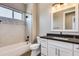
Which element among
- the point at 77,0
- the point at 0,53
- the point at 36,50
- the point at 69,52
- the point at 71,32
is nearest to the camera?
the point at 77,0

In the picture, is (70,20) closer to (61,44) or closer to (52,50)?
(61,44)

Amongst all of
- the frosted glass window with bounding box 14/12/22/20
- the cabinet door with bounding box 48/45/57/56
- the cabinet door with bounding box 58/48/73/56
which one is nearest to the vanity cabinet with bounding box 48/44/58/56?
the cabinet door with bounding box 48/45/57/56

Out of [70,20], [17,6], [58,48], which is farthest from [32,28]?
[70,20]

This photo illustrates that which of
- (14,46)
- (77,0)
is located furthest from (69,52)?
(14,46)

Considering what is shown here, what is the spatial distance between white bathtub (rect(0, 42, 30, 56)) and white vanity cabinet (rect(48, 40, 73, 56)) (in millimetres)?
611

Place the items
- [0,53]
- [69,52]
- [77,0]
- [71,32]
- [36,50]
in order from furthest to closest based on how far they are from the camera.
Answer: [36,50], [71,32], [0,53], [69,52], [77,0]

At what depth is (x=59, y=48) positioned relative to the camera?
187 centimetres

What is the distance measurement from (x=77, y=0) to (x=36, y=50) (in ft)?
5.13

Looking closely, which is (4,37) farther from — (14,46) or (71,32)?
(71,32)

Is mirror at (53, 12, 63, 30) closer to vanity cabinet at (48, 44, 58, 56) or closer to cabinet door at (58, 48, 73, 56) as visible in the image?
vanity cabinet at (48, 44, 58, 56)

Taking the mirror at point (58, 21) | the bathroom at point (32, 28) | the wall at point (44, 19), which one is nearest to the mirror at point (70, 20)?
the bathroom at point (32, 28)

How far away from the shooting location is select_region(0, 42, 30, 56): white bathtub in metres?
2.11

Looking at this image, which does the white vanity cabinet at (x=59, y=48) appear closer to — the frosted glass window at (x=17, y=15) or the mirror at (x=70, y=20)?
the mirror at (x=70, y=20)

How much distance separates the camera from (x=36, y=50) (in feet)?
7.72
